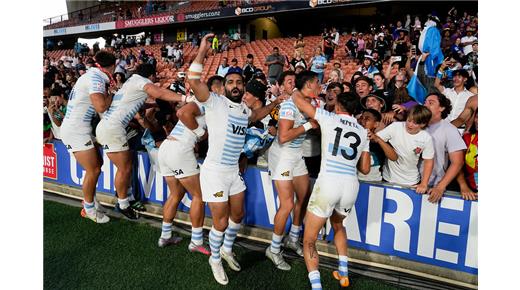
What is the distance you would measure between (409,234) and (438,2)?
1765 centimetres

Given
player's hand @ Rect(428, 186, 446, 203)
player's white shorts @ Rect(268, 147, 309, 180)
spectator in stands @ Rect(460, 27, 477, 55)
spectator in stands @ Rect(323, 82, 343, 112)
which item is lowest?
player's hand @ Rect(428, 186, 446, 203)

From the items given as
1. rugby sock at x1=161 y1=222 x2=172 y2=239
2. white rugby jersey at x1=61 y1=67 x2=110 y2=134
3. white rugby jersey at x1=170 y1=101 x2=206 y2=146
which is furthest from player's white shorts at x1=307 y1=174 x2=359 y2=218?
white rugby jersey at x1=61 y1=67 x2=110 y2=134

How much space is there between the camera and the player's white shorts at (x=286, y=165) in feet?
12.9

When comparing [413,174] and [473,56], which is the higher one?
[473,56]

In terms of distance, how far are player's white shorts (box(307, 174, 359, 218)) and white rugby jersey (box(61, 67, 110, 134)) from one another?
9.77ft

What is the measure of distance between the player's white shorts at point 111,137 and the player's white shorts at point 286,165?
2.04 m

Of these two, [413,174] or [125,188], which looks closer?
[413,174]

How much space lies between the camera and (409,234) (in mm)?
3879

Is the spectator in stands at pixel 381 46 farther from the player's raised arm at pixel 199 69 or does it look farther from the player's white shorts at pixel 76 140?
the player's raised arm at pixel 199 69

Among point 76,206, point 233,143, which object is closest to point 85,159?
point 76,206

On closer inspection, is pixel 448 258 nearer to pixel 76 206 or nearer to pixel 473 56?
pixel 76 206

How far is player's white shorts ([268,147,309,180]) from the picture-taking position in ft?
12.9

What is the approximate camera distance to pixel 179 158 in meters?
4.02

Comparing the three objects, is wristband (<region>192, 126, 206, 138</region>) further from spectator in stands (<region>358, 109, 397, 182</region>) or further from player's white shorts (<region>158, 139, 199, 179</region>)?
spectator in stands (<region>358, 109, 397, 182</region>)
